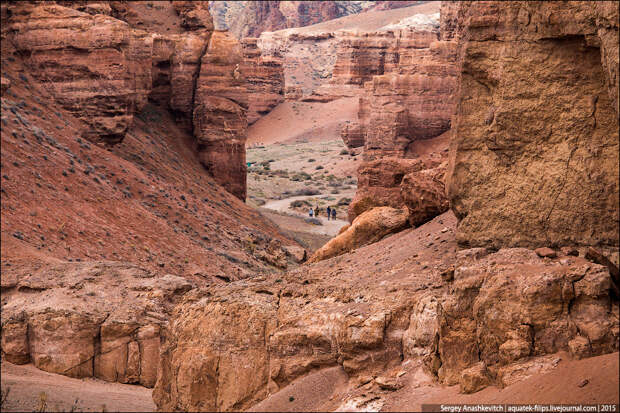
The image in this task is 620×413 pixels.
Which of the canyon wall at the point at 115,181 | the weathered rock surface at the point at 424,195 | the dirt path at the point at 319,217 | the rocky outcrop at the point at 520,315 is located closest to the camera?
the rocky outcrop at the point at 520,315

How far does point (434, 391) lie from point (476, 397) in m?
0.61

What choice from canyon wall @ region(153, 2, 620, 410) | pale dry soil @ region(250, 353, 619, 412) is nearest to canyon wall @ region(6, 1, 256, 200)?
canyon wall @ region(153, 2, 620, 410)

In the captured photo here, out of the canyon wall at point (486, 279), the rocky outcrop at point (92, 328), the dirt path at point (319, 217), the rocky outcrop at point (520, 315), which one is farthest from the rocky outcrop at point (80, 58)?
the rocky outcrop at point (520, 315)

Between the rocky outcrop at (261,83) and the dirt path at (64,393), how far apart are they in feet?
226

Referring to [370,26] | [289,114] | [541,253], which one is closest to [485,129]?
[541,253]

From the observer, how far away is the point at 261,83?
273ft

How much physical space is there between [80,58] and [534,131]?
62.0 feet

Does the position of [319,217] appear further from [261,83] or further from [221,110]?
[261,83]

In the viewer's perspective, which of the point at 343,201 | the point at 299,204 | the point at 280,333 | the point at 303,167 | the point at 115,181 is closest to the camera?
the point at 280,333

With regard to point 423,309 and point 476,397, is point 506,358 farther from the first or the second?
point 423,309

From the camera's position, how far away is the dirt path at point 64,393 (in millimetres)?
11898

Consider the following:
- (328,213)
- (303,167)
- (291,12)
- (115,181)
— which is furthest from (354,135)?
(291,12)

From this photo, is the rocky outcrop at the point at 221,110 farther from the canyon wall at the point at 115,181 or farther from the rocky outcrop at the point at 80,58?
the rocky outcrop at the point at 80,58

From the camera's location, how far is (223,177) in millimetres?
33594
